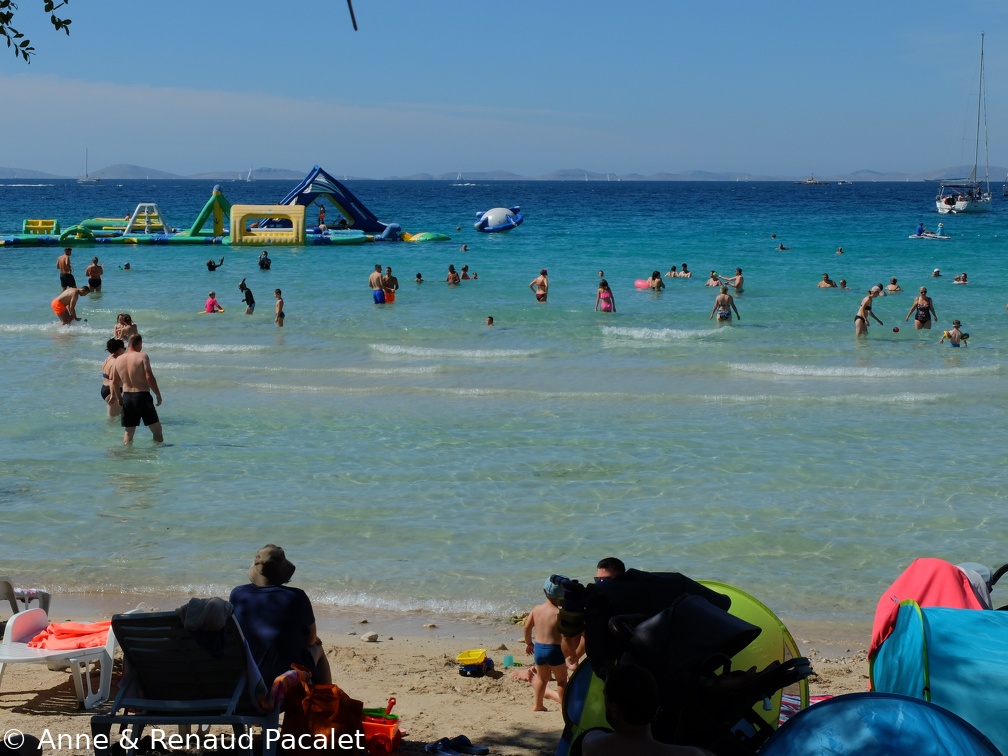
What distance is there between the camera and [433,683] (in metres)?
5.59

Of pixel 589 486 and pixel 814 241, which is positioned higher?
pixel 814 241

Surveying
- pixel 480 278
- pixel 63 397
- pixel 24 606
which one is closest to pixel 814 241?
pixel 480 278

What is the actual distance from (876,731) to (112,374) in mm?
10412

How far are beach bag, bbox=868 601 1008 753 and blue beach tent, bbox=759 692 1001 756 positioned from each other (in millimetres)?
744

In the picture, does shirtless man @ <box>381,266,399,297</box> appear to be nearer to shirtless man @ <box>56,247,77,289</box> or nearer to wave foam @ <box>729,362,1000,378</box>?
shirtless man @ <box>56,247,77,289</box>

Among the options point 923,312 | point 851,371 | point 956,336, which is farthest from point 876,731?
point 923,312

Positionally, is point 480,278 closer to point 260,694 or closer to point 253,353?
point 253,353

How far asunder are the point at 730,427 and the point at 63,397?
871cm

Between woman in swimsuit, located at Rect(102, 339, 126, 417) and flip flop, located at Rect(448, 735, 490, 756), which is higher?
woman in swimsuit, located at Rect(102, 339, 126, 417)

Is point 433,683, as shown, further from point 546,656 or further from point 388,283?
point 388,283

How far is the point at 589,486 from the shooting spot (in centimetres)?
958

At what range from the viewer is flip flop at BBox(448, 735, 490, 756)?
4.48m

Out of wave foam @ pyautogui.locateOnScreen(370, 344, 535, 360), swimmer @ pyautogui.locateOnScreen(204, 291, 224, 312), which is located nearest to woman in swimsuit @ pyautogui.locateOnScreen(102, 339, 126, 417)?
wave foam @ pyautogui.locateOnScreen(370, 344, 535, 360)

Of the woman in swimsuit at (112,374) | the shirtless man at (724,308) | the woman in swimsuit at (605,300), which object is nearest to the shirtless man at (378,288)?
the woman in swimsuit at (605,300)
